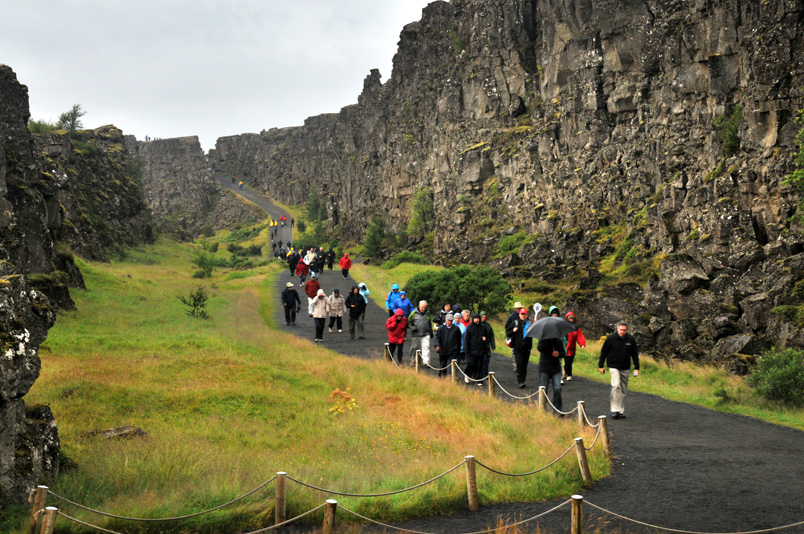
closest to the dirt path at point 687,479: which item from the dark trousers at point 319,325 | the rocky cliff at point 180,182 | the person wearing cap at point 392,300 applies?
the person wearing cap at point 392,300

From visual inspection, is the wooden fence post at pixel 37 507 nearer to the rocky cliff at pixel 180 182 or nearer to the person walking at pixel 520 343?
the person walking at pixel 520 343

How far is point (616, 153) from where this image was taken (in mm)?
52281

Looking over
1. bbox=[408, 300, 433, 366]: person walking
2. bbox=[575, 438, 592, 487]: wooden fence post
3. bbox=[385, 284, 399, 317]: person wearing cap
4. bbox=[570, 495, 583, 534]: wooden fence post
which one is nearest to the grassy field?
bbox=[575, 438, 592, 487]: wooden fence post

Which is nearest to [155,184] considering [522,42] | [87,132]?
[87,132]

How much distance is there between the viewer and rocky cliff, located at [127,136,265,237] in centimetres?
14962

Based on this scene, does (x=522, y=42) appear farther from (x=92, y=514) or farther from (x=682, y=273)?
(x=92, y=514)

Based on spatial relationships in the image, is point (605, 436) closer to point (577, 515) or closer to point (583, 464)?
point (583, 464)

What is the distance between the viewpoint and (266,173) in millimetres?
163375

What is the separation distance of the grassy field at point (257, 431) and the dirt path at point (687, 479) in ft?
1.86

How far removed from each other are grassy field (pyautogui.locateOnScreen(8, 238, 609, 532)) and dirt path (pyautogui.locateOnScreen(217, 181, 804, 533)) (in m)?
0.57

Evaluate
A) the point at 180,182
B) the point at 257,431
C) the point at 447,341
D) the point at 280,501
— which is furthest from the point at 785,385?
the point at 180,182

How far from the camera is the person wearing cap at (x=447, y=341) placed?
744 inches

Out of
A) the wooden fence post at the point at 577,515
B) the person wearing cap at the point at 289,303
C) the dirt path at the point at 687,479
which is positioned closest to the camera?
the wooden fence post at the point at 577,515

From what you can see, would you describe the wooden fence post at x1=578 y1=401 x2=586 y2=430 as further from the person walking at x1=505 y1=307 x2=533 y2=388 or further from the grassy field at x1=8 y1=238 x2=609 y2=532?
the person walking at x1=505 y1=307 x2=533 y2=388
